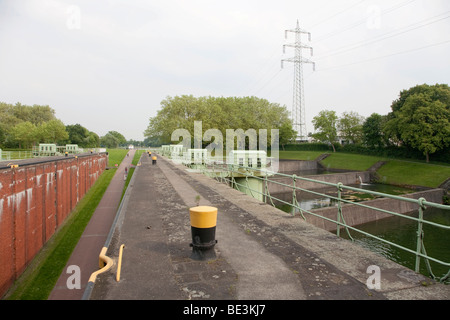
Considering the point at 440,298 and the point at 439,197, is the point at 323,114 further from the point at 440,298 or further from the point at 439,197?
the point at 440,298

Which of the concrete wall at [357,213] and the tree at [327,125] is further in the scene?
the tree at [327,125]

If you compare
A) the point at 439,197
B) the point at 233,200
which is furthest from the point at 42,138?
the point at 439,197

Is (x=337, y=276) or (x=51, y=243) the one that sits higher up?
(x=337, y=276)

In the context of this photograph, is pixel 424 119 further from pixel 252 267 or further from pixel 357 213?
pixel 252 267

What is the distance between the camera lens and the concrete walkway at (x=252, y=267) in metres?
3.79

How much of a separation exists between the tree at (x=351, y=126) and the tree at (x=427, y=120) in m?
23.3

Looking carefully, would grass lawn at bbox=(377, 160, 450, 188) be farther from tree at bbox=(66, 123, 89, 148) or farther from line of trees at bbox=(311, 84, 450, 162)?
tree at bbox=(66, 123, 89, 148)

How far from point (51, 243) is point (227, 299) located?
1292 centimetres

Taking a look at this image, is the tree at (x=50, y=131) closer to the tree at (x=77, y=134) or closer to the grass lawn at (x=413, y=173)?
the tree at (x=77, y=134)

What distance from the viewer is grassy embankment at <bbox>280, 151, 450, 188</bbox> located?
3494 cm

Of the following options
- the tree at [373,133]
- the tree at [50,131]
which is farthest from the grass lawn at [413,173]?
the tree at [50,131]

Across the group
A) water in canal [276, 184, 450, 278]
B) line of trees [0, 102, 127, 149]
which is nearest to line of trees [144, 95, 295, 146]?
line of trees [0, 102, 127, 149]

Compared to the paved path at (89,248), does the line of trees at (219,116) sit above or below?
above
